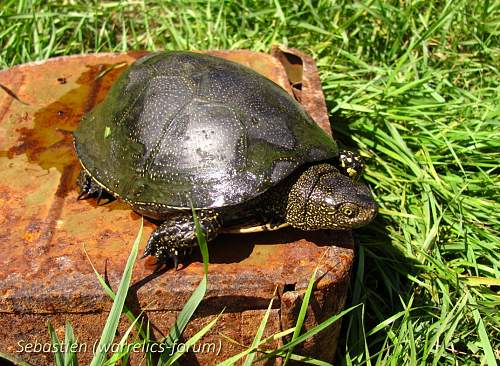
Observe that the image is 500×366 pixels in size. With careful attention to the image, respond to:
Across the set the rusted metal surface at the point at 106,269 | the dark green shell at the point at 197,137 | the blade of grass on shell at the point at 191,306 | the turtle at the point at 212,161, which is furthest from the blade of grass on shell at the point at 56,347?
the dark green shell at the point at 197,137

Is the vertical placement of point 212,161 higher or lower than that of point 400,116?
higher

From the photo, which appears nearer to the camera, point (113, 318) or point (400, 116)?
point (113, 318)

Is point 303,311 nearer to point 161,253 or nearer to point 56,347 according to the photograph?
point 161,253

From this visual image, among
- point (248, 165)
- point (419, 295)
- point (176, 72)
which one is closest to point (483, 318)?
point (419, 295)

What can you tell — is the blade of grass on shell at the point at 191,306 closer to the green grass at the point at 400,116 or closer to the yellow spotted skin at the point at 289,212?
the yellow spotted skin at the point at 289,212

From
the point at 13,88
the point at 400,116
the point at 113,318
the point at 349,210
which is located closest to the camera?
the point at 113,318

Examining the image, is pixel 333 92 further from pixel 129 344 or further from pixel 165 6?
pixel 129 344

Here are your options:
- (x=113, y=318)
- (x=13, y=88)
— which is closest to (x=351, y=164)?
(x=113, y=318)
